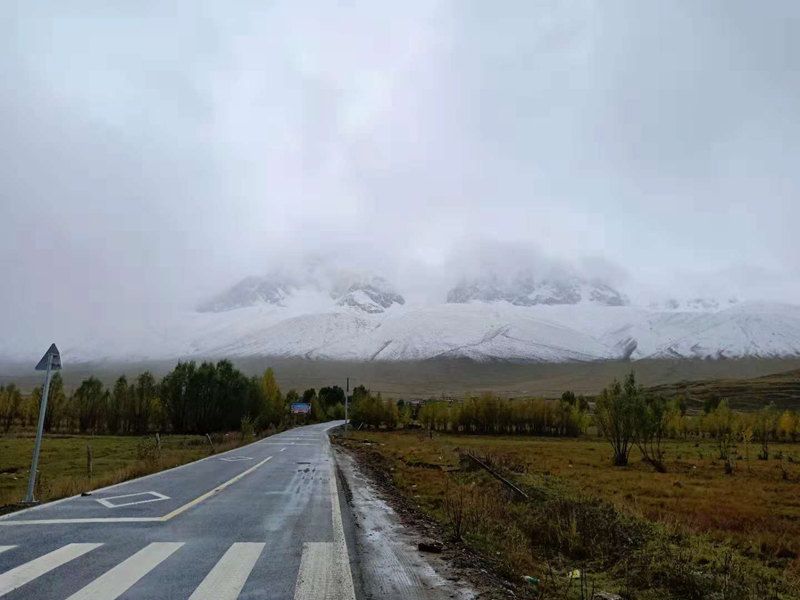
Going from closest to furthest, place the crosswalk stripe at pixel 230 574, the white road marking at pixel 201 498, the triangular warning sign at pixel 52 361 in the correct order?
the crosswalk stripe at pixel 230 574
the white road marking at pixel 201 498
the triangular warning sign at pixel 52 361

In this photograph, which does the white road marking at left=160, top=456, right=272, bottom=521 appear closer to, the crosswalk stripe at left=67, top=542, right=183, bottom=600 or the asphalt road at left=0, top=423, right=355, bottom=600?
the asphalt road at left=0, top=423, right=355, bottom=600

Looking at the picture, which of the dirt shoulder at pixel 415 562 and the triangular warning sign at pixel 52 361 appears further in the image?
the triangular warning sign at pixel 52 361

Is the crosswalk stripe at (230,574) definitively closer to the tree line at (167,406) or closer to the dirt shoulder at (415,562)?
the dirt shoulder at (415,562)

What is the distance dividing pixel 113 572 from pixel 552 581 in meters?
5.97

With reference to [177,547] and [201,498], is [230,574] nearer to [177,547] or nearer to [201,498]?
[177,547]

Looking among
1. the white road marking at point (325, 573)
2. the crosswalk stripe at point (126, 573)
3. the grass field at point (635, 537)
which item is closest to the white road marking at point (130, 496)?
the crosswalk stripe at point (126, 573)

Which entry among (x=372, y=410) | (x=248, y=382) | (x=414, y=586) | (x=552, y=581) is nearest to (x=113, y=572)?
(x=414, y=586)

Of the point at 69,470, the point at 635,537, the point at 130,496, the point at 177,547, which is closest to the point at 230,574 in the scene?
the point at 177,547

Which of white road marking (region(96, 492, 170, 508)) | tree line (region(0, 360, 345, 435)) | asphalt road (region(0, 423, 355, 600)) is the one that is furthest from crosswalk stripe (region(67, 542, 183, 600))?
tree line (region(0, 360, 345, 435))

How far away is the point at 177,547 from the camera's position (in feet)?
29.6

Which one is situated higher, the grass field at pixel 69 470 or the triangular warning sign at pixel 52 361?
the triangular warning sign at pixel 52 361

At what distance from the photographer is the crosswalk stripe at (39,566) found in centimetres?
679

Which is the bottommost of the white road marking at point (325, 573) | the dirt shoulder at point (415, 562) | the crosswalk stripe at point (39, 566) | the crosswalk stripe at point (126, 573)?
the dirt shoulder at point (415, 562)

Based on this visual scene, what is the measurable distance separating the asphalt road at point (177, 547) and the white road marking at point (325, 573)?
1 centimetres
